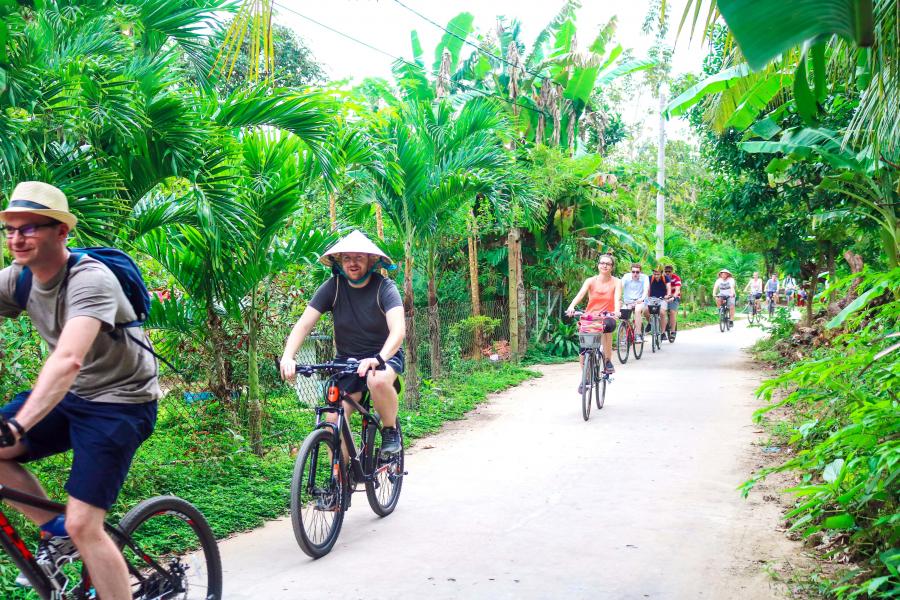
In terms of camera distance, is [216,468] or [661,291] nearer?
[216,468]

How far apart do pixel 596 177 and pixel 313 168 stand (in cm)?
1145

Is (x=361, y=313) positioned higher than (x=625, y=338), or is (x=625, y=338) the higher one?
(x=361, y=313)

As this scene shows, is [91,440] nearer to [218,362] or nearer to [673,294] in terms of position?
[218,362]

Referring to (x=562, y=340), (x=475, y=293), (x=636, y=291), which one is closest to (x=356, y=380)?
(x=475, y=293)

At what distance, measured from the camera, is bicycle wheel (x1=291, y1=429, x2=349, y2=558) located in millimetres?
4945

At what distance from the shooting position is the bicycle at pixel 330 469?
197 inches

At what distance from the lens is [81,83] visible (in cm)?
531

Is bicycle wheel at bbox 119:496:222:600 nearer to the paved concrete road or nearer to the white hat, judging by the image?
the paved concrete road

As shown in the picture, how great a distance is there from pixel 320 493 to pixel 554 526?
5.63 ft

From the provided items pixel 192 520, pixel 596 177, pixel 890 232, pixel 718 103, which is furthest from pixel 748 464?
pixel 596 177

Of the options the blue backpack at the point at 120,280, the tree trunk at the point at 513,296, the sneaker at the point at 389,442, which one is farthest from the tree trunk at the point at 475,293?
the blue backpack at the point at 120,280

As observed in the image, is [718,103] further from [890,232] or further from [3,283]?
[3,283]

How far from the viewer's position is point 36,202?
3.12m

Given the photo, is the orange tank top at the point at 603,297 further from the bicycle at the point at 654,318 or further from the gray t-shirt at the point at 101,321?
the gray t-shirt at the point at 101,321
